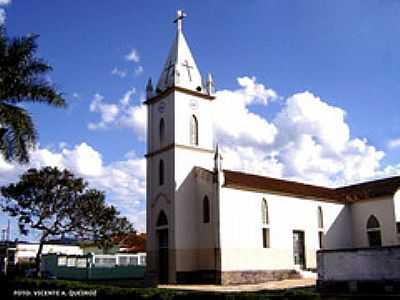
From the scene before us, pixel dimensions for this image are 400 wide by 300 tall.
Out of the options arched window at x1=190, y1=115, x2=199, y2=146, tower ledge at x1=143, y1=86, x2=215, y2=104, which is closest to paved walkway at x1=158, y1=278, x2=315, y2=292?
arched window at x1=190, y1=115, x2=199, y2=146

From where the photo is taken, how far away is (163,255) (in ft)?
119

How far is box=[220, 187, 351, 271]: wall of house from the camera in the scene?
112 ft

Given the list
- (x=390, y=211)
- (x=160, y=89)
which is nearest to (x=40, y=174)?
(x=160, y=89)

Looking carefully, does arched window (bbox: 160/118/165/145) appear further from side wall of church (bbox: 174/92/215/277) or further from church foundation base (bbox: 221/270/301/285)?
church foundation base (bbox: 221/270/301/285)

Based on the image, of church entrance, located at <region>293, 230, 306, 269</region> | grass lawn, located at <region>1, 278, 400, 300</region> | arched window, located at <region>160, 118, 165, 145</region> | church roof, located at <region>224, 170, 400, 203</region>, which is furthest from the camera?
church entrance, located at <region>293, 230, 306, 269</region>

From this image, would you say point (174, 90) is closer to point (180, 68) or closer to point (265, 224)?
point (180, 68)

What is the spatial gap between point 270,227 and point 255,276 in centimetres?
371

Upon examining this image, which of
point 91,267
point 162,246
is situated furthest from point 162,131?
point 91,267

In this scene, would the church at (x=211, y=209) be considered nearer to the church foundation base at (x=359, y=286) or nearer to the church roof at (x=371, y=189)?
the church roof at (x=371, y=189)

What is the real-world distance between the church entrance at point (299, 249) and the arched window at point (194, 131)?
10.1 metres

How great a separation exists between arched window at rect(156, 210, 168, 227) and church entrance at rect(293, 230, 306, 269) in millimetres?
9936

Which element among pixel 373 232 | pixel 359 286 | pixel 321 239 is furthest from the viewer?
pixel 373 232

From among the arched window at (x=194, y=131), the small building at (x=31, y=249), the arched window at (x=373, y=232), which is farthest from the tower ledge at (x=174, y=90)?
the small building at (x=31, y=249)

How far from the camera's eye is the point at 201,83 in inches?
1556
